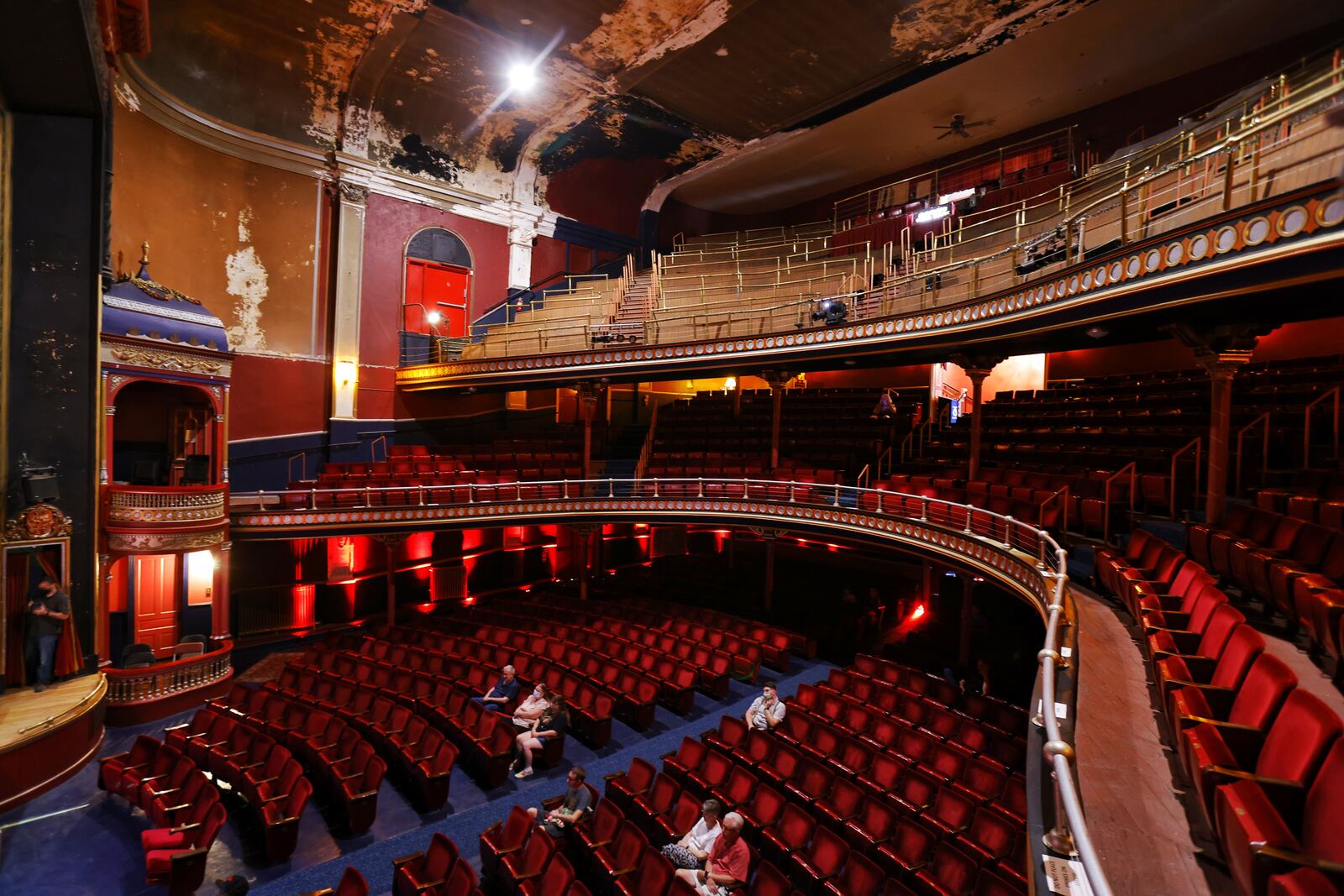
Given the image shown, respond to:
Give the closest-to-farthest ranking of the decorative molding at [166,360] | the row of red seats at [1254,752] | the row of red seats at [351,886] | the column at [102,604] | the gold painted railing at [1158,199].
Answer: the row of red seats at [1254,752], the gold painted railing at [1158,199], the row of red seats at [351,886], the column at [102,604], the decorative molding at [166,360]

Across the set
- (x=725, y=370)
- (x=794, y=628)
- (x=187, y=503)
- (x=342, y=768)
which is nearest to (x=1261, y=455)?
(x=794, y=628)

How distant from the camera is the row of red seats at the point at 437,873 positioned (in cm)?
530

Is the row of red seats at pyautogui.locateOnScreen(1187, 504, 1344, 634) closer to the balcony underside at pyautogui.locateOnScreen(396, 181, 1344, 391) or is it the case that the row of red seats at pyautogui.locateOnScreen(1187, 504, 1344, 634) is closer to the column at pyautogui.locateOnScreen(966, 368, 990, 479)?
the balcony underside at pyautogui.locateOnScreen(396, 181, 1344, 391)

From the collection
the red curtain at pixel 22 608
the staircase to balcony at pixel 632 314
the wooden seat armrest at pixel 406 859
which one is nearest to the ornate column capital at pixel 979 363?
the staircase to balcony at pixel 632 314

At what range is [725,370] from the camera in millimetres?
15188

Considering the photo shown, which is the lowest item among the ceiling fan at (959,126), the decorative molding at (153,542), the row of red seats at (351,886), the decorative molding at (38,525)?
the row of red seats at (351,886)

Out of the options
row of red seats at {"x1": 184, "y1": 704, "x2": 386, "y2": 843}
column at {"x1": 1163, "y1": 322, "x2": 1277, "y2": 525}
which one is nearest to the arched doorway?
row of red seats at {"x1": 184, "y1": 704, "x2": 386, "y2": 843}

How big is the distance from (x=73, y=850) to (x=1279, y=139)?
42.5 ft

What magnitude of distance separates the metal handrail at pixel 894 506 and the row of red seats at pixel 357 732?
4063 mm

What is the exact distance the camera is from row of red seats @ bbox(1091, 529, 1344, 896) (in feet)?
6.23

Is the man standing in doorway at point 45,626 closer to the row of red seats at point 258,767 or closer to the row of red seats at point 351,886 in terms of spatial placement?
the row of red seats at point 258,767

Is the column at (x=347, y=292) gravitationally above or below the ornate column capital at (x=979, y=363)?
above

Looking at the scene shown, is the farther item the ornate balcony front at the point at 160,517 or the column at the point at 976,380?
the column at the point at 976,380

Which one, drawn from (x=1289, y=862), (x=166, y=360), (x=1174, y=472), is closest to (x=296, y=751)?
(x=166, y=360)
